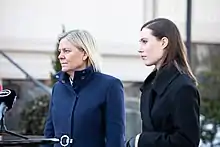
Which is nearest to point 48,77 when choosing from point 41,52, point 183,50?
point 41,52

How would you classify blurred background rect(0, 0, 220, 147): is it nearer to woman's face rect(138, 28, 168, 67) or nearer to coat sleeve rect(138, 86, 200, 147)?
woman's face rect(138, 28, 168, 67)

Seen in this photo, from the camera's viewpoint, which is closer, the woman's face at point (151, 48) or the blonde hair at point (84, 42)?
the woman's face at point (151, 48)

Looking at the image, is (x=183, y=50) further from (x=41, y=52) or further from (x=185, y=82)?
(x=41, y=52)

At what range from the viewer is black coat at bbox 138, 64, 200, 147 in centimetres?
347

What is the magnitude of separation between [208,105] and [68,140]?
7061 mm

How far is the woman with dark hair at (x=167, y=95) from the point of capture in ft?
11.4

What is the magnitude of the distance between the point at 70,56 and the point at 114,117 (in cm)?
48

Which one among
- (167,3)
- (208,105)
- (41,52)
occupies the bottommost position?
(208,105)

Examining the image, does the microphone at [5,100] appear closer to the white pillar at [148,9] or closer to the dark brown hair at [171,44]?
the dark brown hair at [171,44]

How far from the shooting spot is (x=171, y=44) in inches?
143

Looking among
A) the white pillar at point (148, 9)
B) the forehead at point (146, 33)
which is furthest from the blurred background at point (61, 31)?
the forehead at point (146, 33)

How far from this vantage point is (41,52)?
11117 millimetres

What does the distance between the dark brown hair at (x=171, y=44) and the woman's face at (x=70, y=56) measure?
0.72m

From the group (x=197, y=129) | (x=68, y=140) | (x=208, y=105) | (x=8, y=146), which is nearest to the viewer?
(x=8, y=146)
